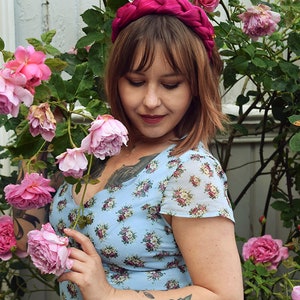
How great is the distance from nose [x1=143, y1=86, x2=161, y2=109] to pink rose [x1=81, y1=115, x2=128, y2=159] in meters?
0.16

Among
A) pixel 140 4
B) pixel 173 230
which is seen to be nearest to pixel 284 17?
pixel 140 4

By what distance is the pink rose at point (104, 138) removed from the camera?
1.37 m

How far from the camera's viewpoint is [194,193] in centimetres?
152

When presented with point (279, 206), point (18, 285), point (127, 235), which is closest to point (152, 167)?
point (127, 235)

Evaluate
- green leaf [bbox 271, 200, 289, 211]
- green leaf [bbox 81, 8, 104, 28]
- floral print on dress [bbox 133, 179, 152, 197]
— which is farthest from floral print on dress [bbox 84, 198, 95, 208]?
green leaf [bbox 271, 200, 289, 211]

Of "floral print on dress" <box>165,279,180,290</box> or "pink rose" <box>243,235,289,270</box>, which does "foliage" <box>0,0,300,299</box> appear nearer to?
"pink rose" <box>243,235,289,270</box>

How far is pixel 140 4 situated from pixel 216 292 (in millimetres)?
638

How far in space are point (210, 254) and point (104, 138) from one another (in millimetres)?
346

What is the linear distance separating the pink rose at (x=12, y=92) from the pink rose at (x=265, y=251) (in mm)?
1136

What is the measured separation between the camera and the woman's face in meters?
1.54

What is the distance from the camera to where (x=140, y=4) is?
1.60m

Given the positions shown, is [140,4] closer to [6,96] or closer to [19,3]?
[6,96]

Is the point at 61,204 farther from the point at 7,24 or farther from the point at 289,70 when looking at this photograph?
the point at 7,24

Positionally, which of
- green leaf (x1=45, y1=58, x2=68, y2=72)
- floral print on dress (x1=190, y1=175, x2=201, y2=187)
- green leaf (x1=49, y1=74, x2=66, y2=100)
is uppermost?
green leaf (x1=45, y1=58, x2=68, y2=72)
